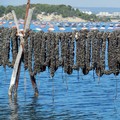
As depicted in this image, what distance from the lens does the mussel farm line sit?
28.1m

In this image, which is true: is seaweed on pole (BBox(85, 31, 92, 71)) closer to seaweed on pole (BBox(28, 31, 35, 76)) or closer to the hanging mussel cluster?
seaweed on pole (BBox(28, 31, 35, 76))

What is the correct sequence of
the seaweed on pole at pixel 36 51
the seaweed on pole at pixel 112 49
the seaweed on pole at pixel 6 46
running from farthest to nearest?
1. the seaweed on pole at pixel 6 46
2. the seaweed on pole at pixel 36 51
3. the seaweed on pole at pixel 112 49

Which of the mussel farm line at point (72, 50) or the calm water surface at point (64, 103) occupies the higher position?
the mussel farm line at point (72, 50)

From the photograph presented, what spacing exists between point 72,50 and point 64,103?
348 centimetres

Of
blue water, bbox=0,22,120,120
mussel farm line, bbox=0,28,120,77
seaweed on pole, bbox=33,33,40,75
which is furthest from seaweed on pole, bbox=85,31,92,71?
seaweed on pole, bbox=33,33,40,75

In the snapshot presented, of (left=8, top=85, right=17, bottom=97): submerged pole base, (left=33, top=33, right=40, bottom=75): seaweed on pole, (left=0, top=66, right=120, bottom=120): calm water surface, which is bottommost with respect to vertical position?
(left=0, top=66, right=120, bottom=120): calm water surface

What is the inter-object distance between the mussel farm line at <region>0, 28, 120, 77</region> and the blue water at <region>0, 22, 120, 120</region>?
1.71 metres

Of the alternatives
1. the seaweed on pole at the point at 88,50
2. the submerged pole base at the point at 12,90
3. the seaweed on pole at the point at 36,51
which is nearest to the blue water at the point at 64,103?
the submerged pole base at the point at 12,90

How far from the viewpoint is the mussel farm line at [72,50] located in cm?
2806

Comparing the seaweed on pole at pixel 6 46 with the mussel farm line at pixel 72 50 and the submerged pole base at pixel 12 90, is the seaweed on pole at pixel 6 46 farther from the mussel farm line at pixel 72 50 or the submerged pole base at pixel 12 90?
the submerged pole base at pixel 12 90

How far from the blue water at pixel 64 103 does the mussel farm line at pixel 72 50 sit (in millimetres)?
1710

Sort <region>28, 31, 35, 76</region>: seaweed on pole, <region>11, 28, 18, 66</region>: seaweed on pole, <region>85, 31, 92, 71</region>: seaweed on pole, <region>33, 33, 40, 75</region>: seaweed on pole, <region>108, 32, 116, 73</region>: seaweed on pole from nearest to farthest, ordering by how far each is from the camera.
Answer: <region>108, 32, 116, 73</region>: seaweed on pole
<region>85, 31, 92, 71</region>: seaweed on pole
<region>33, 33, 40, 75</region>: seaweed on pole
<region>28, 31, 35, 76</region>: seaweed on pole
<region>11, 28, 18, 66</region>: seaweed on pole

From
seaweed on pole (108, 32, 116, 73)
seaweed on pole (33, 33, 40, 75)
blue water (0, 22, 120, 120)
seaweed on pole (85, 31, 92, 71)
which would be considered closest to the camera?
seaweed on pole (108, 32, 116, 73)

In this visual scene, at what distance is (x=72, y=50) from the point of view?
28.9 metres
